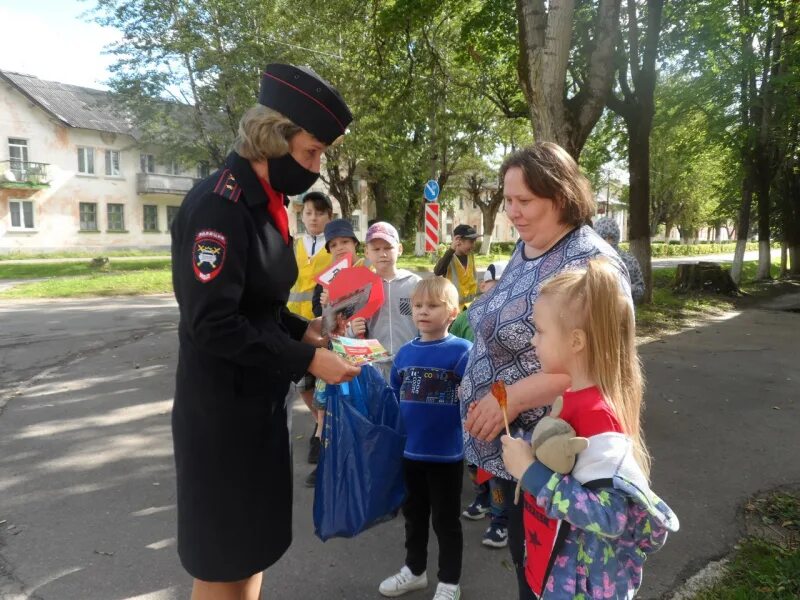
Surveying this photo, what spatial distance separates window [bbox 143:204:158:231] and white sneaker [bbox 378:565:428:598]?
39.2 meters

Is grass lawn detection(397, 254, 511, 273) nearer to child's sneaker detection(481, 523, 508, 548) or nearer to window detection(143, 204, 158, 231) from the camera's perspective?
child's sneaker detection(481, 523, 508, 548)

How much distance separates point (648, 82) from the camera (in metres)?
12.5

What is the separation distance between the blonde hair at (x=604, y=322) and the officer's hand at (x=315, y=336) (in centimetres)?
87

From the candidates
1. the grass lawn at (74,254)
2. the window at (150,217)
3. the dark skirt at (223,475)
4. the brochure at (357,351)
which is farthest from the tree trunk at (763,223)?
the window at (150,217)

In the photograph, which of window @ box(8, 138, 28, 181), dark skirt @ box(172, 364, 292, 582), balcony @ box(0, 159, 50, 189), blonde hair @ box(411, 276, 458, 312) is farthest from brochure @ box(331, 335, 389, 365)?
window @ box(8, 138, 28, 181)

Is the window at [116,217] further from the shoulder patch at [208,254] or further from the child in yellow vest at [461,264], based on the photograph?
the shoulder patch at [208,254]

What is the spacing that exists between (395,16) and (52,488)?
930cm

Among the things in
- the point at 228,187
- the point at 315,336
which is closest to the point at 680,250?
the point at 315,336

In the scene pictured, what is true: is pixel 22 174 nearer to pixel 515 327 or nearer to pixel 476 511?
pixel 476 511

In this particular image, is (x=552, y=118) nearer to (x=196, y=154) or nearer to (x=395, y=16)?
(x=395, y=16)

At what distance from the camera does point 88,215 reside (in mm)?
35219

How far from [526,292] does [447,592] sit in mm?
1559

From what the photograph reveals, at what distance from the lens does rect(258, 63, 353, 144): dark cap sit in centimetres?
175

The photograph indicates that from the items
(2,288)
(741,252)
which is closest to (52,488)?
(2,288)
